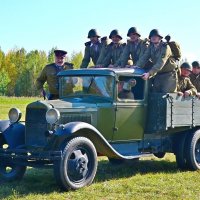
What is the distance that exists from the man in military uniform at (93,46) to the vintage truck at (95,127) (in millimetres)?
1565

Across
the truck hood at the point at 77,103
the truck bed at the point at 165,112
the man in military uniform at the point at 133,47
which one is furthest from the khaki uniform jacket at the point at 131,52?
the truck hood at the point at 77,103

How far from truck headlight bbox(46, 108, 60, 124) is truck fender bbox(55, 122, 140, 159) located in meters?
0.17

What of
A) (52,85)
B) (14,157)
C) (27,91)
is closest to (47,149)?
(14,157)

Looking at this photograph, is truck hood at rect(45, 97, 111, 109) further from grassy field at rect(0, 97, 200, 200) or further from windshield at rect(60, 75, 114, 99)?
grassy field at rect(0, 97, 200, 200)

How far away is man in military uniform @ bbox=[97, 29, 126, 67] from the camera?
31.4 feet

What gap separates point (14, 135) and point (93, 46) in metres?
3.12

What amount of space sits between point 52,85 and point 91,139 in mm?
2329

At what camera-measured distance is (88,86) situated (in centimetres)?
816

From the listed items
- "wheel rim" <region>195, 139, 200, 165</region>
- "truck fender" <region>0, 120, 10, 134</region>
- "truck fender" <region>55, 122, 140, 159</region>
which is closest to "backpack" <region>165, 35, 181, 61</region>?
"wheel rim" <region>195, 139, 200, 165</region>

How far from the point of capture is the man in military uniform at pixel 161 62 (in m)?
8.72

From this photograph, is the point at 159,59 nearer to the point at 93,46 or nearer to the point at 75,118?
the point at 93,46

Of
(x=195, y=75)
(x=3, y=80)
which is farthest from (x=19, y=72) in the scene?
(x=195, y=75)

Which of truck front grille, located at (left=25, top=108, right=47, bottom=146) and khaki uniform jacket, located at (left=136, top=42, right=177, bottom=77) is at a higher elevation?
khaki uniform jacket, located at (left=136, top=42, right=177, bottom=77)

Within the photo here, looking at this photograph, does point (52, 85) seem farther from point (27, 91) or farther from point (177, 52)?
point (27, 91)
